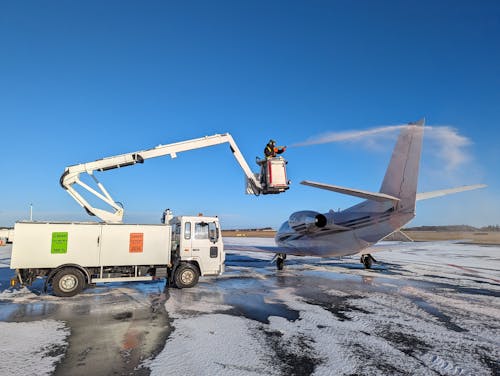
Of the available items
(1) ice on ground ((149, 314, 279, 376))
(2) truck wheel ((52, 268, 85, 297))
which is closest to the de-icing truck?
(2) truck wheel ((52, 268, 85, 297))

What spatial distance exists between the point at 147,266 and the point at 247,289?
13.1 ft

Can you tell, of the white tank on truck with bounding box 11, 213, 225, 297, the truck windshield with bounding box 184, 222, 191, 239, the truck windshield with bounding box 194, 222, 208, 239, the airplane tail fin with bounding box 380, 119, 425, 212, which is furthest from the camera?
the airplane tail fin with bounding box 380, 119, 425, 212

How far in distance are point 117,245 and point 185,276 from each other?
9.35 ft

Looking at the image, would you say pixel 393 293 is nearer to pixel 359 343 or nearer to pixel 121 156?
pixel 359 343

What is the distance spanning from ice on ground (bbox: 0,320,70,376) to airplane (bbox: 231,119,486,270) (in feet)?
29.5

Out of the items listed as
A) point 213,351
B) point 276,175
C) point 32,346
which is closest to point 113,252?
point 32,346

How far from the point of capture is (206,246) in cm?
1283

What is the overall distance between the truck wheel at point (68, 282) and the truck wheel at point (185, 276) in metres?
3.29

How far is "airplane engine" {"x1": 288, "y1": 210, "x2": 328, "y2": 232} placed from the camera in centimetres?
1838

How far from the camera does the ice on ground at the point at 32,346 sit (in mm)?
5137

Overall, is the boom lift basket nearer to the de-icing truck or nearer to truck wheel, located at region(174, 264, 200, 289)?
the de-icing truck

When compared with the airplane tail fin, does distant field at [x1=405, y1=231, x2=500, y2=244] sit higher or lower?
lower

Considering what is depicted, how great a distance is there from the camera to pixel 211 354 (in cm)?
578

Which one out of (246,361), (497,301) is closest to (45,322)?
(246,361)
